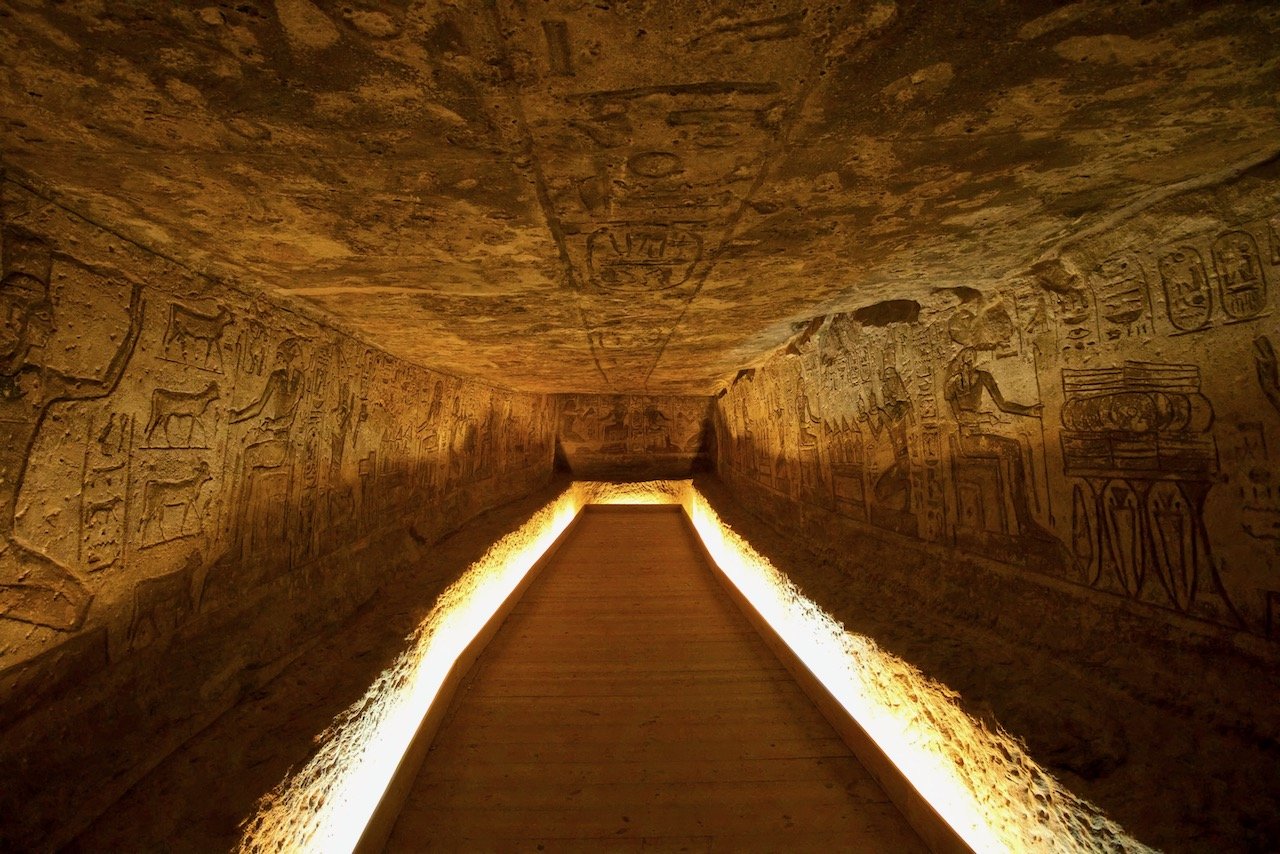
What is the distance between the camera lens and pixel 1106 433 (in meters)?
2.07

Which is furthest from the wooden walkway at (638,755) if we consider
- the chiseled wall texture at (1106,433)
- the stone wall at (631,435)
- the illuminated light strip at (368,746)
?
the stone wall at (631,435)

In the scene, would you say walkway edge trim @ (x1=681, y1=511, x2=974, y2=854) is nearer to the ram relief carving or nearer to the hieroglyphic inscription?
the ram relief carving

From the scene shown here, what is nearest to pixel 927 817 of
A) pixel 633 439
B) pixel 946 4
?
pixel 946 4

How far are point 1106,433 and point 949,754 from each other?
146cm

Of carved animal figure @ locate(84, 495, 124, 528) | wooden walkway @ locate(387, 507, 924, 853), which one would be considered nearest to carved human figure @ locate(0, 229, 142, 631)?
carved animal figure @ locate(84, 495, 124, 528)

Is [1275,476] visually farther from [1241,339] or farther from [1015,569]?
[1015,569]

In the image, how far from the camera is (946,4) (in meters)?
0.98

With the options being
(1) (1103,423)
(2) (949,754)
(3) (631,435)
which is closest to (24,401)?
(2) (949,754)

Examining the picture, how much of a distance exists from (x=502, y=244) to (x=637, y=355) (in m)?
3.01

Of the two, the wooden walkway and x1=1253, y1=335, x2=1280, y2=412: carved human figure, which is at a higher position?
x1=1253, y1=335, x2=1280, y2=412: carved human figure

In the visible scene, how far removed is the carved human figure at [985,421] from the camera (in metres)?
2.45

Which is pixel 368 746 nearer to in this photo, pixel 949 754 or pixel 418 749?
pixel 418 749

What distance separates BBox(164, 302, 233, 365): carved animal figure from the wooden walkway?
7.89ft

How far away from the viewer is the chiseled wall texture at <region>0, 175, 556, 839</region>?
160 centimetres
